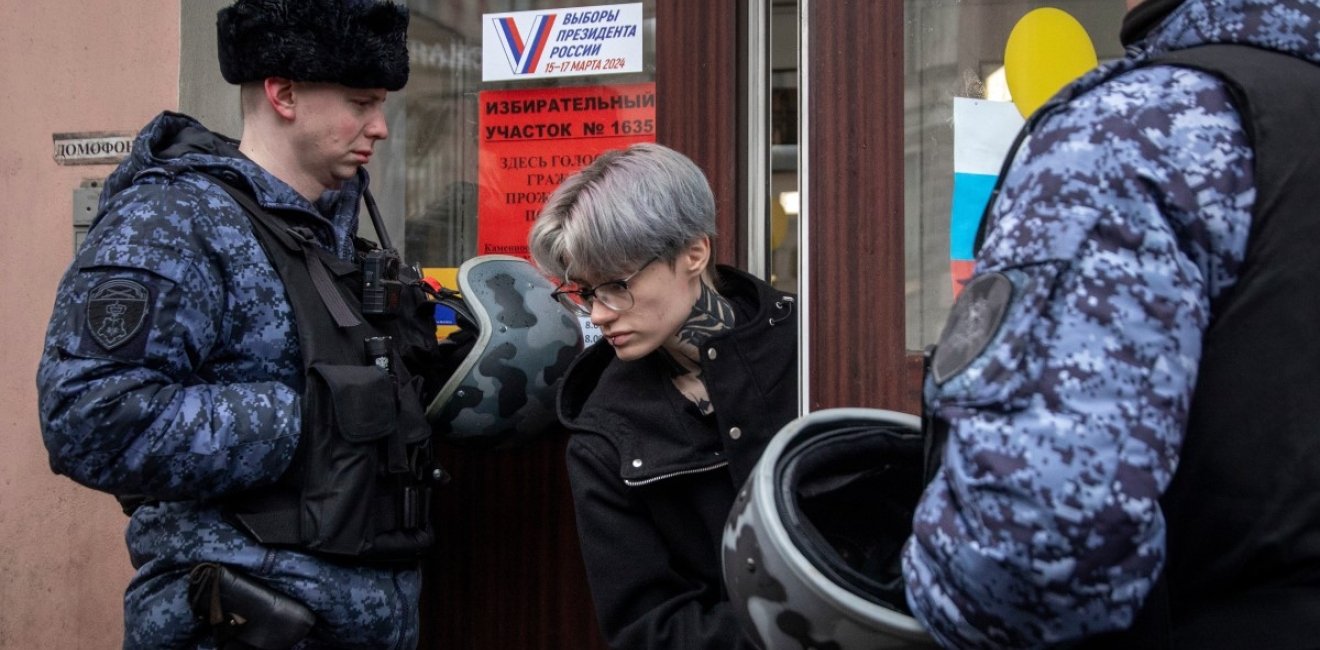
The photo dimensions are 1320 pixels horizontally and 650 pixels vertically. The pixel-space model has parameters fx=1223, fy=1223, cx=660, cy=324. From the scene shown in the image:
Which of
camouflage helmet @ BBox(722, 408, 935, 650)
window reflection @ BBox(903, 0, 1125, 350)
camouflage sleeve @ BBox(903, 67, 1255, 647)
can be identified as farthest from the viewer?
window reflection @ BBox(903, 0, 1125, 350)

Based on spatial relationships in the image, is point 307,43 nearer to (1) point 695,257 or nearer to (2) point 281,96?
(2) point 281,96

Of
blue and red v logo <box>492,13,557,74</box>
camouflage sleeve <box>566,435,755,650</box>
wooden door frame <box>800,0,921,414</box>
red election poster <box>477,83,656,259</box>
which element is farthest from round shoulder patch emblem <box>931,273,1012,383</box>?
blue and red v logo <box>492,13,557,74</box>

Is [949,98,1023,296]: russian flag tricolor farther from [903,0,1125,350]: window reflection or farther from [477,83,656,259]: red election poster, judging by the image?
[477,83,656,259]: red election poster

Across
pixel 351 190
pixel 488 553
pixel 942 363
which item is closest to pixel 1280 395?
pixel 942 363

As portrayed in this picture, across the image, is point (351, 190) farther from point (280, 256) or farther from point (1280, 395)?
point (1280, 395)

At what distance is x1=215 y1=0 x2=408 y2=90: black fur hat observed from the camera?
2.42 m

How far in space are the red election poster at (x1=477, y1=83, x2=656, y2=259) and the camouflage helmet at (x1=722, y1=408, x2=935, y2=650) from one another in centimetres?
176

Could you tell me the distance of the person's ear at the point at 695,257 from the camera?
2176mm

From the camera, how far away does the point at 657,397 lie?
7.07 ft

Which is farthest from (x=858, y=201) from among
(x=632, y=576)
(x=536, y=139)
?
(x=536, y=139)

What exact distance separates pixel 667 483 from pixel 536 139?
1.47 metres

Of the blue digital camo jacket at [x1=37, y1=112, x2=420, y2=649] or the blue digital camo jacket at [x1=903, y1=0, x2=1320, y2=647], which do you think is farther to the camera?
the blue digital camo jacket at [x1=37, y1=112, x2=420, y2=649]

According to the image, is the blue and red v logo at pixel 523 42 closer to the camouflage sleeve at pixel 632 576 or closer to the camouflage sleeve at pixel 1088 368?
the camouflage sleeve at pixel 632 576

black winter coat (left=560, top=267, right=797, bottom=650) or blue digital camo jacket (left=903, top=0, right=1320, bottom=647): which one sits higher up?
blue digital camo jacket (left=903, top=0, right=1320, bottom=647)
